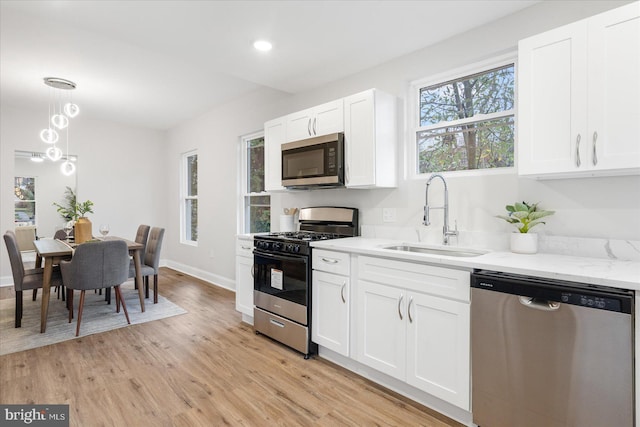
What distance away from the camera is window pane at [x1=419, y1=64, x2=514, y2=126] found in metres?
2.42

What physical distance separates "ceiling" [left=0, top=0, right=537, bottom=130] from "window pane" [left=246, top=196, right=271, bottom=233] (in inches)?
57.6

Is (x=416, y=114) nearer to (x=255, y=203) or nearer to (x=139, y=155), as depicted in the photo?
(x=255, y=203)

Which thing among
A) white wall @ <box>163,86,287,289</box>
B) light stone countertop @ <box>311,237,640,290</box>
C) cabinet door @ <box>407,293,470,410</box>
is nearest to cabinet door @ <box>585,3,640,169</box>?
light stone countertop @ <box>311,237,640,290</box>

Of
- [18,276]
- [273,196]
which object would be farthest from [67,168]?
[273,196]

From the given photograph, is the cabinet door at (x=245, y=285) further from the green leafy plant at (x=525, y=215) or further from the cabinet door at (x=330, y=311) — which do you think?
the green leafy plant at (x=525, y=215)

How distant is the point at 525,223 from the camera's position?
2.09m

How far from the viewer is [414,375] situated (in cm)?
205

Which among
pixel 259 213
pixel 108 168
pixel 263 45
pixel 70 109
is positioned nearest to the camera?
pixel 263 45

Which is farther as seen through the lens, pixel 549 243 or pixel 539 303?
pixel 549 243

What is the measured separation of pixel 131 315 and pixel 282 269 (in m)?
2.01

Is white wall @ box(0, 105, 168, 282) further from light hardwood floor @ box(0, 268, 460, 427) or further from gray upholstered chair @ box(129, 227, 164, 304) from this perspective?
light hardwood floor @ box(0, 268, 460, 427)

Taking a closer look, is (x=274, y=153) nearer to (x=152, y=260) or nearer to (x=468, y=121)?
(x=468, y=121)

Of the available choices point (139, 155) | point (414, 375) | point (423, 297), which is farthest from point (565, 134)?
point (139, 155)

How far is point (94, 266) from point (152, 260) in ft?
3.42
